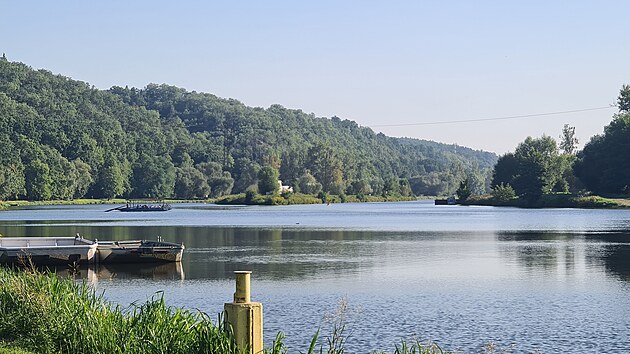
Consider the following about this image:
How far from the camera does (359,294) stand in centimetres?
2870

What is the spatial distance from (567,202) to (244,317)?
390 feet

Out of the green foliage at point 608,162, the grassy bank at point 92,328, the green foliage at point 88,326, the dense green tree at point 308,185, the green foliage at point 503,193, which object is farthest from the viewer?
the dense green tree at point 308,185

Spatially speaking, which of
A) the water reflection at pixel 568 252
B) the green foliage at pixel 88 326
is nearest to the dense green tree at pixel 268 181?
the water reflection at pixel 568 252

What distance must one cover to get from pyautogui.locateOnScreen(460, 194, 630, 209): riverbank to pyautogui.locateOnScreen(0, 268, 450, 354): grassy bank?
103112mm

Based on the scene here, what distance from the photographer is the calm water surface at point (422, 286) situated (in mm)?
21203

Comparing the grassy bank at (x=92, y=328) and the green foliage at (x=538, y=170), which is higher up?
the green foliage at (x=538, y=170)

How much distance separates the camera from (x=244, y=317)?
362 inches

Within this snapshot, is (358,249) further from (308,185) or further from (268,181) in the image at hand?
(308,185)

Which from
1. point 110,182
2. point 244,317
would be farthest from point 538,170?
point 244,317

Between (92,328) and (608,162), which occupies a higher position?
(608,162)

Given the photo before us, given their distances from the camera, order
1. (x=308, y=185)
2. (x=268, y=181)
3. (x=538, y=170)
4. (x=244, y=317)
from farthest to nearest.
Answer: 1. (x=308, y=185)
2. (x=268, y=181)
3. (x=538, y=170)
4. (x=244, y=317)

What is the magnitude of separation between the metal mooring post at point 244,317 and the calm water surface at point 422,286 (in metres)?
3.60

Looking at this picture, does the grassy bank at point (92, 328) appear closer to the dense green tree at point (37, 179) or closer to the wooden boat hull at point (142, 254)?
the wooden boat hull at point (142, 254)

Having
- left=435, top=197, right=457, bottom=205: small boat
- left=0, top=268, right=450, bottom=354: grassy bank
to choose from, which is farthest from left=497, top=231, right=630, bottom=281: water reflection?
left=435, top=197, right=457, bottom=205: small boat
